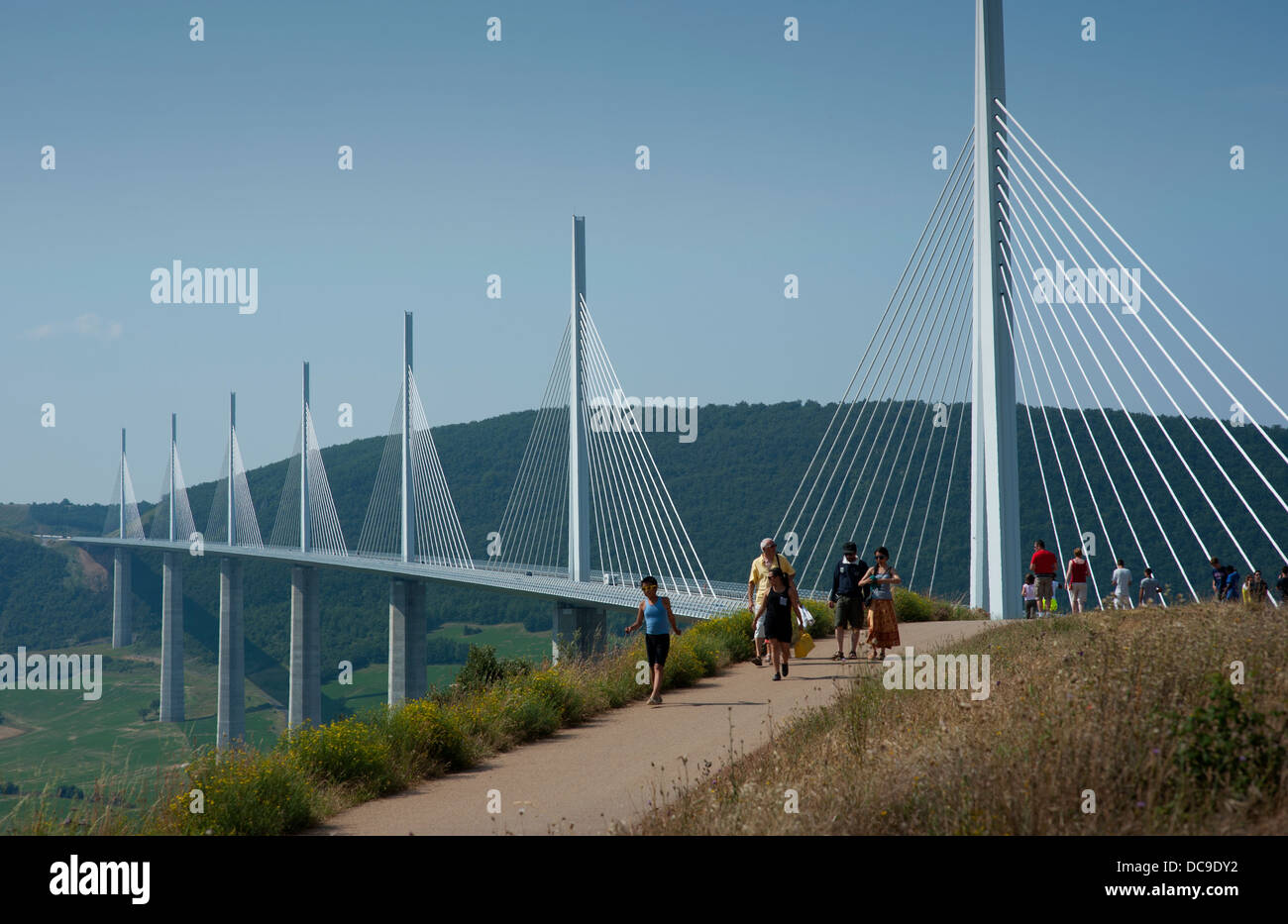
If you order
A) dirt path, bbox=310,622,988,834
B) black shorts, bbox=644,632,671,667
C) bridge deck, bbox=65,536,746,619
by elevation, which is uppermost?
black shorts, bbox=644,632,671,667

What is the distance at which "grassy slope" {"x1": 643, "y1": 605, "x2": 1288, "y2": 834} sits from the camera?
14.9ft

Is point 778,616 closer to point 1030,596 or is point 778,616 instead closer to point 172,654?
point 1030,596

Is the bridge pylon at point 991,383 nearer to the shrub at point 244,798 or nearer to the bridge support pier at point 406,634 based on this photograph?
the shrub at point 244,798

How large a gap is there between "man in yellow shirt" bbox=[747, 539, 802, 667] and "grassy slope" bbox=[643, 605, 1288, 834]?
3.79 metres

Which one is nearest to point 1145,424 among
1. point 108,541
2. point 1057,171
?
point 1057,171

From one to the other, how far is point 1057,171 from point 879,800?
49.9 feet

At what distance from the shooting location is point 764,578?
11641 millimetres

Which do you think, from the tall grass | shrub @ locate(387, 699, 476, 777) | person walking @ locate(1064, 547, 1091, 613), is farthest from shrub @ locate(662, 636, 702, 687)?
person walking @ locate(1064, 547, 1091, 613)

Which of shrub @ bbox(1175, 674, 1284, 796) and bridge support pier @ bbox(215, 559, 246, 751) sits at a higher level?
shrub @ bbox(1175, 674, 1284, 796)

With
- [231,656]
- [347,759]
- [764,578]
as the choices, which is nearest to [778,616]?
[764,578]

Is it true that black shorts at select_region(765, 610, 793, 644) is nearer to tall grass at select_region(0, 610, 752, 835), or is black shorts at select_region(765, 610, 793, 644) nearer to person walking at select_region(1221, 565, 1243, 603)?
tall grass at select_region(0, 610, 752, 835)

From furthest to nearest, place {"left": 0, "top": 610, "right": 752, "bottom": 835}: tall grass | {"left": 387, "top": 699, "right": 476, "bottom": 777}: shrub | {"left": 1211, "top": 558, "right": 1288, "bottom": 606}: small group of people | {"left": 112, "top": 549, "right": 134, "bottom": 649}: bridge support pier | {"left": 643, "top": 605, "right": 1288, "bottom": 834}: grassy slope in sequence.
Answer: {"left": 112, "top": 549, "right": 134, "bottom": 649}: bridge support pier → {"left": 1211, "top": 558, "right": 1288, "bottom": 606}: small group of people → {"left": 387, "top": 699, "right": 476, "bottom": 777}: shrub → {"left": 0, "top": 610, "right": 752, "bottom": 835}: tall grass → {"left": 643, "top": 605, "right": 1288, "bottom": 834}: grassy slope

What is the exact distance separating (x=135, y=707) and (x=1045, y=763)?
87.4 metres

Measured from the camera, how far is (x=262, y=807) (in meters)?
6.32
